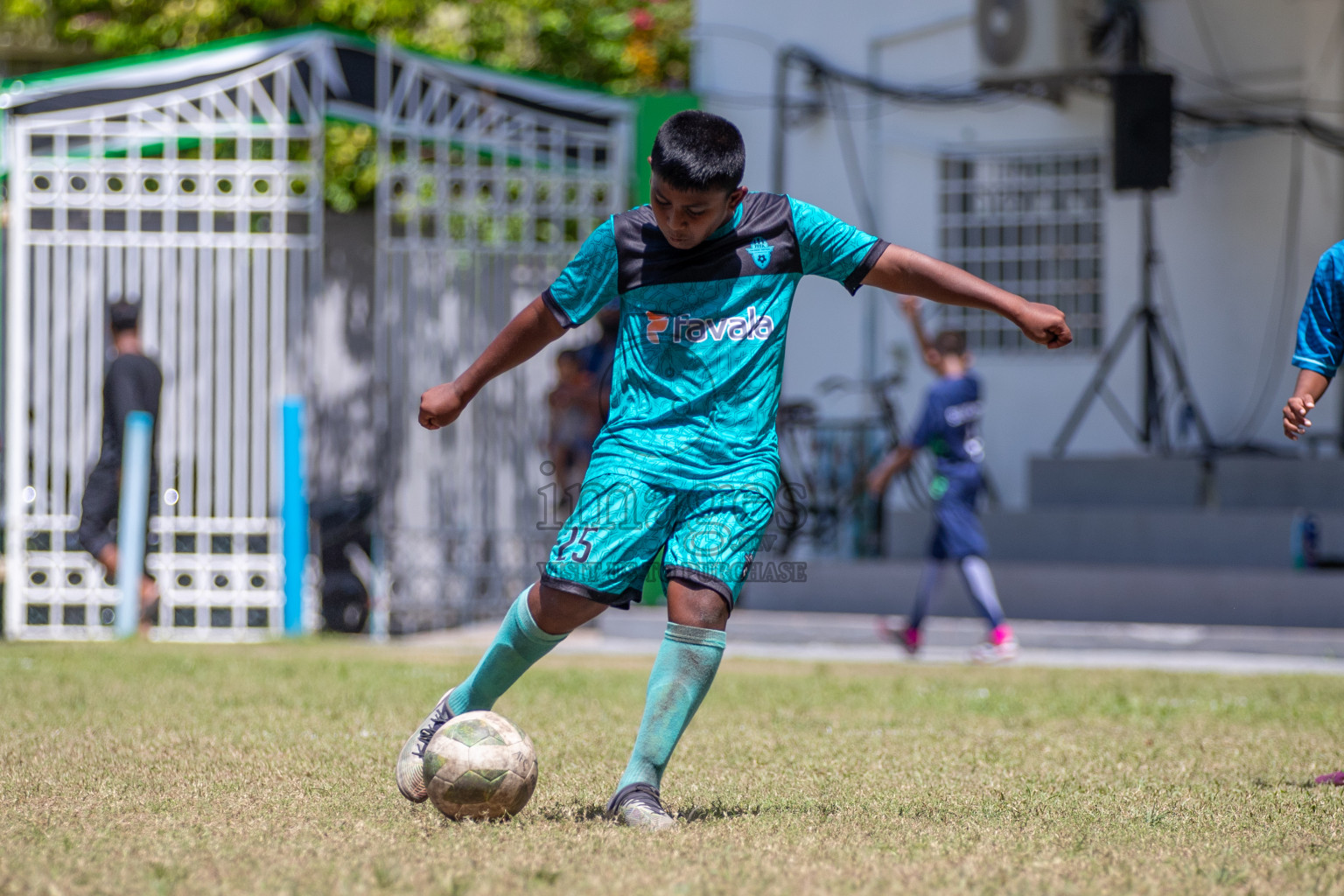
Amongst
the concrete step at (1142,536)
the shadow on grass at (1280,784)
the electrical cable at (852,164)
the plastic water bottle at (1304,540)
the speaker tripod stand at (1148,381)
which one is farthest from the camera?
the electrical cable at (852,164)

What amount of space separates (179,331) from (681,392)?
815 cm

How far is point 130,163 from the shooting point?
10820 mm

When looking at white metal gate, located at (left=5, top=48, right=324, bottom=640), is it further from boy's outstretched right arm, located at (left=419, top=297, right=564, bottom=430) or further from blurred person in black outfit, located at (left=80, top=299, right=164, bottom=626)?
boy's outstretched right arm, located at (left=419, top=297, right=564, bottom=430)

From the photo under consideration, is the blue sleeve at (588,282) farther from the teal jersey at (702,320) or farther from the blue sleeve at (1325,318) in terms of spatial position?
the blue sleeve at (1325,318)

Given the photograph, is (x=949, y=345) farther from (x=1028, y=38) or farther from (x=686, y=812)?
(x=686, y=812)

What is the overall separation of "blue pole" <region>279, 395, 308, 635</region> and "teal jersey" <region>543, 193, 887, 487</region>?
22.0ft

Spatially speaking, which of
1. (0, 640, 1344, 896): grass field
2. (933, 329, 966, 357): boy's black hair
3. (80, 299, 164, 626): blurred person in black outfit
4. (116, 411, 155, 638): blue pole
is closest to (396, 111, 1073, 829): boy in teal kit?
(0, 640, 1344, 896): grass field

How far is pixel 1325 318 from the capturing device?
17.6 feet

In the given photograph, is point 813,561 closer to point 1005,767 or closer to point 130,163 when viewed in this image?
point 130,163

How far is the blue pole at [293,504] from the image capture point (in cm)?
1089

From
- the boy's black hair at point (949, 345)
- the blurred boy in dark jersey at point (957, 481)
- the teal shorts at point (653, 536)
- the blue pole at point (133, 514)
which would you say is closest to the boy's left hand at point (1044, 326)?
the teal shorts at point (653, 536)

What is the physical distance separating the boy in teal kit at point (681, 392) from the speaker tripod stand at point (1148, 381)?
8.96 metres

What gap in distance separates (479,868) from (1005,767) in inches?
102

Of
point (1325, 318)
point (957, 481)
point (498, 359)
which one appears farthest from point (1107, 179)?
point (498, 359)
